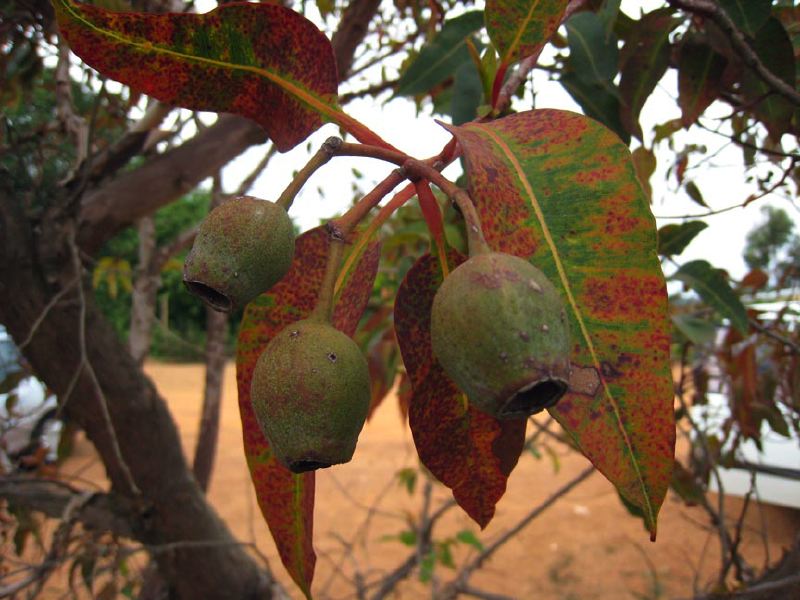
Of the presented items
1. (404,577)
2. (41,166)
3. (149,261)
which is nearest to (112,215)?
(41,166)

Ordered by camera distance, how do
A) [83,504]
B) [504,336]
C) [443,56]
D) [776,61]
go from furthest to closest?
[83,504] → [443,56] → [776,61] → [504,336]

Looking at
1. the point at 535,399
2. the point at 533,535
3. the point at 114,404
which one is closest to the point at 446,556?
the point at 114,404

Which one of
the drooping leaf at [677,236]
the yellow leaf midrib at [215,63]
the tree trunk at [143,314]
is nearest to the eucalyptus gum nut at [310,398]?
the yellow leaf midrib at [215,63]

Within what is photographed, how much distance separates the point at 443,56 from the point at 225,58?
69 cm

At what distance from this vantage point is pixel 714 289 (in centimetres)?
139

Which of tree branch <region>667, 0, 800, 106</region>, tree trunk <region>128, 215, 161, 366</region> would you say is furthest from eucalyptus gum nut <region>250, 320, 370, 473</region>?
tree trunk <region>128, 215, 161, 366</region>

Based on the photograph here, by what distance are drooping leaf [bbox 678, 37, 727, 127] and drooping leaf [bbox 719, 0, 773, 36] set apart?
111 mm

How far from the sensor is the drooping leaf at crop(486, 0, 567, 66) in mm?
810

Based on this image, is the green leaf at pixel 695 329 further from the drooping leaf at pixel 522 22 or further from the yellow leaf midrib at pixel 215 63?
the yellow leaf midrib at pixel 215 63

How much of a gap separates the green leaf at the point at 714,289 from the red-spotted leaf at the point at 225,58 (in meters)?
0.97

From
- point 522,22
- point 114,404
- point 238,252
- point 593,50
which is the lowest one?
point 114,404

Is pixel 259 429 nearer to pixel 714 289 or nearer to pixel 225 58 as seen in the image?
pixel 225 58

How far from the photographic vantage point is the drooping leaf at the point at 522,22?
81cm

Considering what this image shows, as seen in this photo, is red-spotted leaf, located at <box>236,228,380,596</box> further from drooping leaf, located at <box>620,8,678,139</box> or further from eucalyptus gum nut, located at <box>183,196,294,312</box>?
drooping leaf, located at <box>620,8,678,139</box>
